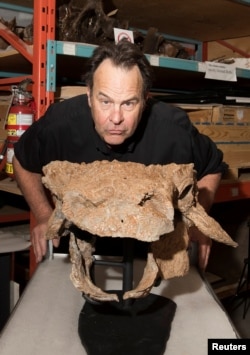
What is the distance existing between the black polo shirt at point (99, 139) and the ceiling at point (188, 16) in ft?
2.52

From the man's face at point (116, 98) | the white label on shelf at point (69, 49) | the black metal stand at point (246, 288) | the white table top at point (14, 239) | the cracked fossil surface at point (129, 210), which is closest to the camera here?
the cracked fossil surface at point (129, 210)

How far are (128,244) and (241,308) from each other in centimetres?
196

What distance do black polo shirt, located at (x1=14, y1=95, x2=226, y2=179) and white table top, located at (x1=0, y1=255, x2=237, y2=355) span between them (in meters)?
0.34

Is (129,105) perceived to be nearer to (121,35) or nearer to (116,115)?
(116,115)

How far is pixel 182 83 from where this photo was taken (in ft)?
8.34

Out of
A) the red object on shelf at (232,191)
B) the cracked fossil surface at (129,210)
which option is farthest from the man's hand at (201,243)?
the red object on shelf at (232,191)

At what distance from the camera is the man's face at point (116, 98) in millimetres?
943

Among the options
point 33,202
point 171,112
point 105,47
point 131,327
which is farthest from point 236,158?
point 131,327

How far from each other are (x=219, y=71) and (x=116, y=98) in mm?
1110

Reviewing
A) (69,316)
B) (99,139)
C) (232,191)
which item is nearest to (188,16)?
(232,191)

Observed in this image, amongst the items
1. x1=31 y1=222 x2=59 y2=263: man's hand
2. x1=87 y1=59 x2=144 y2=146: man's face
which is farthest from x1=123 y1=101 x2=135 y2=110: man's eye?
x1=31 y1=222 x2=59 y2=263: man's hand

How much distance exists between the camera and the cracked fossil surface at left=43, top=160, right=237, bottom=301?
0.68 metres

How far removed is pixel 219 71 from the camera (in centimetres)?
192

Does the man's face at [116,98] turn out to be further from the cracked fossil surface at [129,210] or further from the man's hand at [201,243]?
the man's hand at [201,243]
